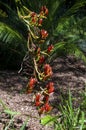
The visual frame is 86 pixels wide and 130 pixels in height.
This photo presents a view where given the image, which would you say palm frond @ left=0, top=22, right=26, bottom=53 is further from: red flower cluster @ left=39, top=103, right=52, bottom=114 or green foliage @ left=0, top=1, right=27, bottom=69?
red flower cluster @ left=39, top=103, right=52, bottom=114

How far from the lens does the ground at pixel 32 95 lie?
17.7 feet

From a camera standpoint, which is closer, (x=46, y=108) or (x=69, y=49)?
(x=46, y=108)

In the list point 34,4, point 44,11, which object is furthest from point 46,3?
point 44,11

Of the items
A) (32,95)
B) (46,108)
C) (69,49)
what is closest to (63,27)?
(69,49)

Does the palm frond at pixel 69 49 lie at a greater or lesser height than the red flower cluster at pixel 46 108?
greater

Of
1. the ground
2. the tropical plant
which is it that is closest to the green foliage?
the ground

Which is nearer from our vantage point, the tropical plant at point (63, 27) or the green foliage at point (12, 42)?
the green foliage at point (12, 42)

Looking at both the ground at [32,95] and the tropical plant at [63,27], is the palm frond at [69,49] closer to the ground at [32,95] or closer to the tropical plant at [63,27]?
the tropical plant at [63,27]

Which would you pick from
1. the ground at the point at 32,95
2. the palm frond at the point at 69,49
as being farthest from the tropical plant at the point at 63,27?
the ground at the point at 32,95

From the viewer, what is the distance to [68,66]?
307 inches

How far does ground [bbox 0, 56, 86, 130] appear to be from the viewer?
5.40 m

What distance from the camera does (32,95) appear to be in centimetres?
623

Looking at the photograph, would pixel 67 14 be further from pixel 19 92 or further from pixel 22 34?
pixel 19 92

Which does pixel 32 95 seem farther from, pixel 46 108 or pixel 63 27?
pixel 46 108
